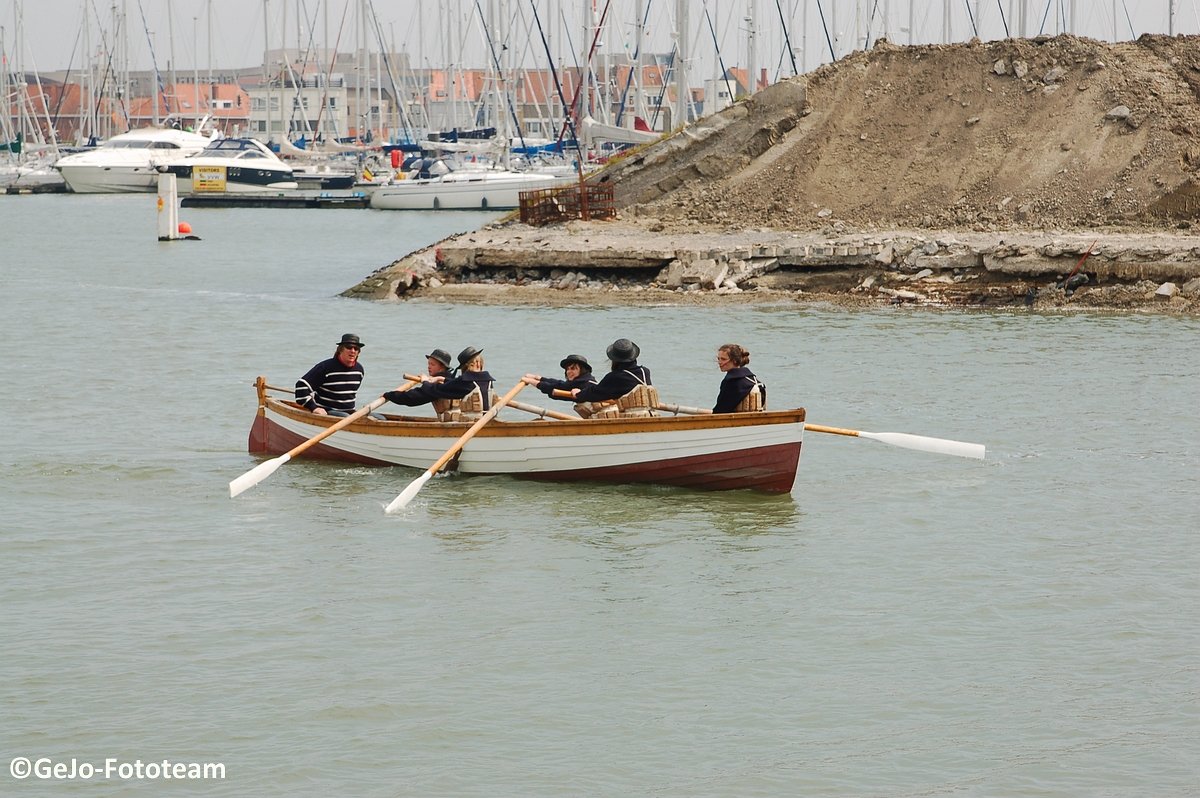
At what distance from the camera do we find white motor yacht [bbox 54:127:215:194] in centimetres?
9400

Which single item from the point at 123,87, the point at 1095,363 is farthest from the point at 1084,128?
the point at 123,87

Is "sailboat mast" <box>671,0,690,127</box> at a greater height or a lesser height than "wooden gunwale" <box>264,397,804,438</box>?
greater

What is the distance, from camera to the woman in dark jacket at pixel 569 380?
15.7 metres

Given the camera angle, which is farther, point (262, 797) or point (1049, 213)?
point (1049, 213)

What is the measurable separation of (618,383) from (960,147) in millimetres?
26082

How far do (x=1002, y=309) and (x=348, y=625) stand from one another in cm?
2233

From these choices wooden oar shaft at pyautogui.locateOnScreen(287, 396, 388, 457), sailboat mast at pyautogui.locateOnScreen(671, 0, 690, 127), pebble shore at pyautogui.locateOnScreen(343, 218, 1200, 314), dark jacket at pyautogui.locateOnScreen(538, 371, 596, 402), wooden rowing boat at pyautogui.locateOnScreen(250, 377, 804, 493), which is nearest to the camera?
wooden rowing boat at pyautogui.locateOnScreen(250, 377, 804, 493)

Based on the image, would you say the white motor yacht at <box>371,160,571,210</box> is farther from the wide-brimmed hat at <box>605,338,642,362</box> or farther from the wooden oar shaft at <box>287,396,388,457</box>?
the wide-brimmed hat at <box>605,338,642,362</box>

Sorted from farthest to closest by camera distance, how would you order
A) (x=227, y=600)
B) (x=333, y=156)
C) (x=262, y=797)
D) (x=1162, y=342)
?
1. (x=333, y=156)
2. (x=1162, y=342)
3. (x=227, y=600)
4. (x=262, y=797)

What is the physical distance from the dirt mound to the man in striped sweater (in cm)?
2202

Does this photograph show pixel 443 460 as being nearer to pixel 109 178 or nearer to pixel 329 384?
pixel 329 384

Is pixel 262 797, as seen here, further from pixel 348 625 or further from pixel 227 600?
pixel 227 600

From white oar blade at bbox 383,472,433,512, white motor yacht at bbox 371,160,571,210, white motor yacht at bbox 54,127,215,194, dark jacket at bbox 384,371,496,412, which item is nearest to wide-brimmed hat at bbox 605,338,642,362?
dark jacket at bbox 384,371,496,412

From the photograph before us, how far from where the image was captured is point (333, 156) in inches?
4085
